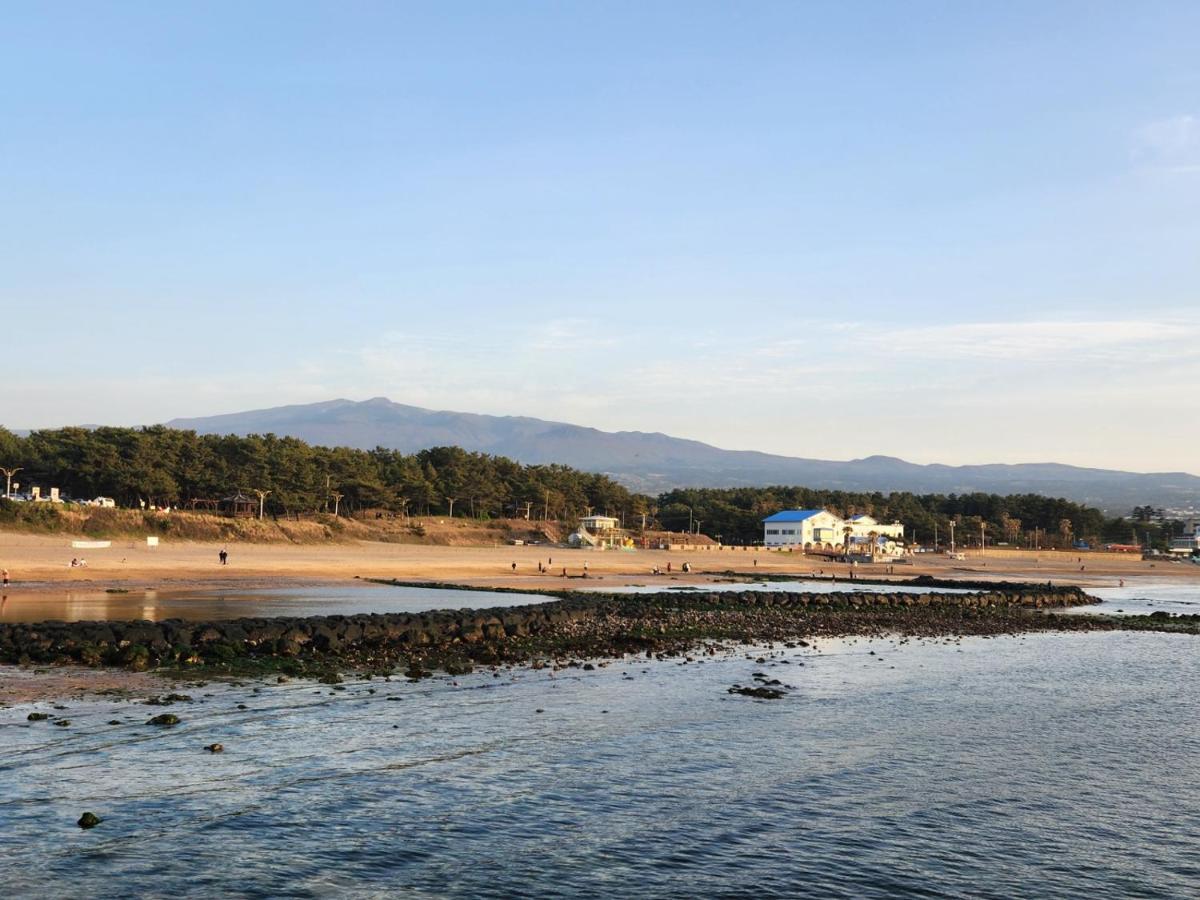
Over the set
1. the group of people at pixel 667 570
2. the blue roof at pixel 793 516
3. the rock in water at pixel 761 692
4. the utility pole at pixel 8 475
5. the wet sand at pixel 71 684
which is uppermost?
the utility pole at pixel 8 475

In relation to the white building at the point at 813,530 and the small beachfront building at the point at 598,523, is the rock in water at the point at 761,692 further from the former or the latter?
the white building at the point at 813,530

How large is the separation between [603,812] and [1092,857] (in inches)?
256

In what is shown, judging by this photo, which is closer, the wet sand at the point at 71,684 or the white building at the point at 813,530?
the wet sand at the point at 71,684

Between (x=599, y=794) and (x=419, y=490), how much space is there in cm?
11659

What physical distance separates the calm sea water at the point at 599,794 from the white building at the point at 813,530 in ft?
406

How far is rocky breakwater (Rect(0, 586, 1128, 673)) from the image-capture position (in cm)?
2716

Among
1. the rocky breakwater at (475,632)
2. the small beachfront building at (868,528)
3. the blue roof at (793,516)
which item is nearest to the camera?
the rocky breakwater at (475,632)

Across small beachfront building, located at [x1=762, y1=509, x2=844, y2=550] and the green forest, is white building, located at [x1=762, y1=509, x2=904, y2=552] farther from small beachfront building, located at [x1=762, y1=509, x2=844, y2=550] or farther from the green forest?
the green forest

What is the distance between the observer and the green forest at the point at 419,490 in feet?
348

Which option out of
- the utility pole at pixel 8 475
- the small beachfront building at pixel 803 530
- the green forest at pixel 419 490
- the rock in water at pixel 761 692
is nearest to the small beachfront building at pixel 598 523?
the green forest at pixel 419 490

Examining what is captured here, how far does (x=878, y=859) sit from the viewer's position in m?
12.8

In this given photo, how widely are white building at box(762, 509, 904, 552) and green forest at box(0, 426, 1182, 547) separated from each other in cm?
859

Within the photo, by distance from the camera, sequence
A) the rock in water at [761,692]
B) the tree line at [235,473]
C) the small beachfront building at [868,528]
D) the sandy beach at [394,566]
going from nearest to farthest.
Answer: the rock in water at [761,692] < the sandy beach at [394,566] < the tree line at [235,473] < the small beachfront building at [868,528]

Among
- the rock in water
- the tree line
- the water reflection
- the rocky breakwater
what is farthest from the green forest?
the rock in water
